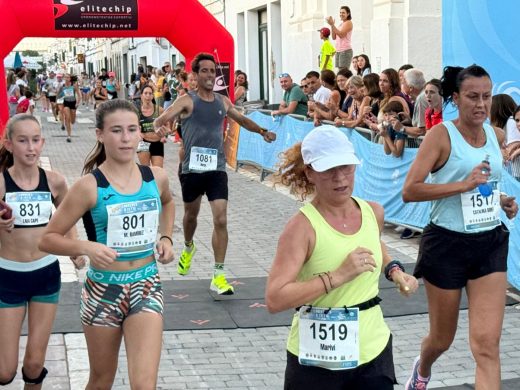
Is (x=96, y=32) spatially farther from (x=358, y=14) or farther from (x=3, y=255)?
(x=3, y=255)

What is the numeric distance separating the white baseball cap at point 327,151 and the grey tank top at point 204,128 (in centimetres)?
468

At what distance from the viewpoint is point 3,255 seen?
5035 mm

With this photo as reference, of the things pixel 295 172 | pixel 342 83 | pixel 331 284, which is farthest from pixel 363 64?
pixel 331 284

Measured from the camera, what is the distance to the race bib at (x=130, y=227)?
171 inches

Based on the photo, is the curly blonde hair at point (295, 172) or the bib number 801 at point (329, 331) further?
the curly blonde hair at point (295, 172)

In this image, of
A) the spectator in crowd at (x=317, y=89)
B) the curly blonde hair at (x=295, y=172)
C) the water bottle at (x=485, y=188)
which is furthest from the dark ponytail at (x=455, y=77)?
the spectator in crowd at (x=317, y=89)

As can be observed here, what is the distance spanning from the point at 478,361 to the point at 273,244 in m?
5.99

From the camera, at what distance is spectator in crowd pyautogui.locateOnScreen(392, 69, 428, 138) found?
10.0 m

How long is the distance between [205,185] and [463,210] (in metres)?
3.77

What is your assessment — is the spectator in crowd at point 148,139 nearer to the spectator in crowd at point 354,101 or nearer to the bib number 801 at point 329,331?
the spectator in crowd at point 354,101

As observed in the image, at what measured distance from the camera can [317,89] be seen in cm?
1430

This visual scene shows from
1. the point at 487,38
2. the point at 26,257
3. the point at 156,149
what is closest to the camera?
the point at 26,257

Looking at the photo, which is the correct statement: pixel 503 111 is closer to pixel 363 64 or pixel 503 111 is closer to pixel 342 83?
pixel 342 83

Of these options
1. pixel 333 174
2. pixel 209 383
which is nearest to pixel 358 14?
pixel 209 383
